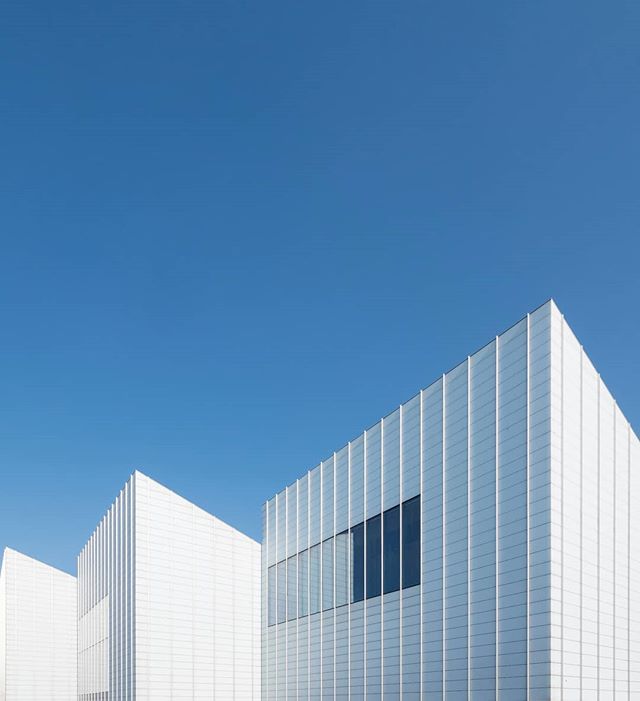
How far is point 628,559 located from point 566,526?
3137 millimetres

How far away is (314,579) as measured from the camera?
91.2 feet

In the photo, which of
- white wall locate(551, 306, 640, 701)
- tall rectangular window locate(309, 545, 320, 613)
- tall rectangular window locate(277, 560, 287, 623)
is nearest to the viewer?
white wall locate(551, 306, 640, 701)

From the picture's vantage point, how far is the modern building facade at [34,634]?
44625mm

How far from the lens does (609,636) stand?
16984 millimetres

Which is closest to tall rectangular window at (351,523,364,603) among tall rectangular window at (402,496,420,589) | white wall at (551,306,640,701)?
tall rectangular window at (402,496,420,589)

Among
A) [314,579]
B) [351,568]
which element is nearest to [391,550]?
[351,568]

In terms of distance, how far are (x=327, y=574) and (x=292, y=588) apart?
3.41 metres

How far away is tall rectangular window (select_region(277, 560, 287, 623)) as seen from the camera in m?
30.2

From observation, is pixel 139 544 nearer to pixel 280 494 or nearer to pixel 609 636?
pixel 280 494

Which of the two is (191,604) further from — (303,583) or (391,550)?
(391,550)

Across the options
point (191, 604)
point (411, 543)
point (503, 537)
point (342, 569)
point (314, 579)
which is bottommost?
point (191, 604)

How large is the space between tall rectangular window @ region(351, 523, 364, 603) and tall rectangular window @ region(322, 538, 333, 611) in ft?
5.98

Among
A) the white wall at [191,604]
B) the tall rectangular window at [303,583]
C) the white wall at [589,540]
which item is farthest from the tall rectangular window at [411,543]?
the white wall at [191,604]

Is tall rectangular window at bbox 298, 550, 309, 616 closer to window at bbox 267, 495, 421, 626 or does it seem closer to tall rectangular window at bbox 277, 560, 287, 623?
window at bbox 267, 495, 421, 626
